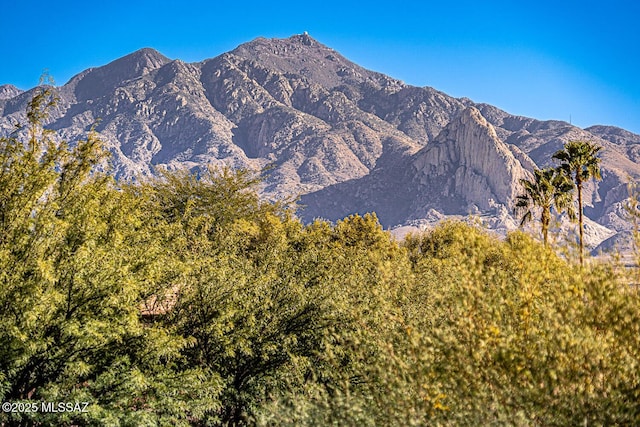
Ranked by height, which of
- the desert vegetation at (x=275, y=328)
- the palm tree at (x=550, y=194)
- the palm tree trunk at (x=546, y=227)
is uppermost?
the palm tree at (x=550, y=194)

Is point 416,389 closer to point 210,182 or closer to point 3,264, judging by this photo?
point 3,264

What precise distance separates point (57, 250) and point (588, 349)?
13.1 meters

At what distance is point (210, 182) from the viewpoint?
4609 centimetres

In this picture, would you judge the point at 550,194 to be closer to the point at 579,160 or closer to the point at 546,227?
the point at 579,160

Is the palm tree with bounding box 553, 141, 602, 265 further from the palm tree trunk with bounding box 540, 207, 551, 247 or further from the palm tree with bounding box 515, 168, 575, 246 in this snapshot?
the palm tree trunk with bounding box 540, 207, 551, 247

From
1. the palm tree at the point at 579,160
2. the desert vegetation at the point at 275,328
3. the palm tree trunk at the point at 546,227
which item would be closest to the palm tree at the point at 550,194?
the palm tree at the point at 579,160

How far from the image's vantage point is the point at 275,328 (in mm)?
18922

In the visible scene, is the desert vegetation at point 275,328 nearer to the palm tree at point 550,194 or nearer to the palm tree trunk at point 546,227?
the palm tree trunk at point 546,227

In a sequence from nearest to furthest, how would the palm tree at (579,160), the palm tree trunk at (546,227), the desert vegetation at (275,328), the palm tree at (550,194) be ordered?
the desert vegetation at (275,328), the palm tree trunk at (546,227), the palm tree at (550,194), the palm tree at (579,160)

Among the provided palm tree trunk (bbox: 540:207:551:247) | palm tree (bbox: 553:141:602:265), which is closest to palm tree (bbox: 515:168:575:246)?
palm tree (bbox: 553:141:602:265)

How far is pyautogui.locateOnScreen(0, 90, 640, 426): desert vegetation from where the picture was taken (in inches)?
329

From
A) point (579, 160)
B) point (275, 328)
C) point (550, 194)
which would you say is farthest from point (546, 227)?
point (579, 160)

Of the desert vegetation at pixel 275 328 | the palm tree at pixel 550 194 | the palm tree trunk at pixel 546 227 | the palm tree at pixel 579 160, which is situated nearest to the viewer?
the desert vegetation at pixel 275 328

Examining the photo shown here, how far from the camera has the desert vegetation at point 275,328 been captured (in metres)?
8.35
